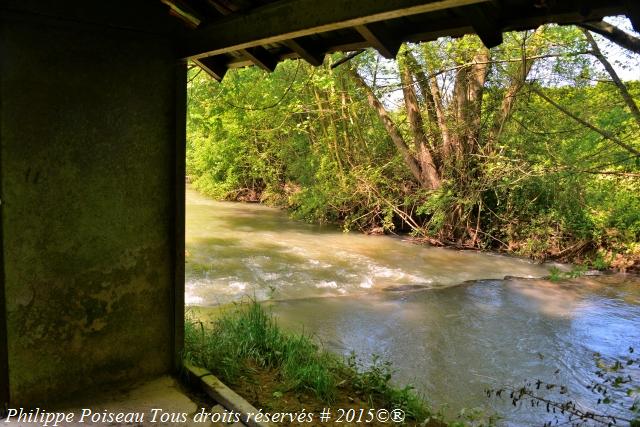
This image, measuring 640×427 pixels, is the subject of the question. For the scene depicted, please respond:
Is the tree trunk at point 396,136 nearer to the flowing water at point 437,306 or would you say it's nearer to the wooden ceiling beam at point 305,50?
the flowing water at point 437,306

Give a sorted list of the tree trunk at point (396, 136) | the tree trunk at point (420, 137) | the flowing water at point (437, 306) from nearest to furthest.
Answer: the flowing water at point (437, 306) < the tree trunk at point (420, 137) < the tree trunk at point (396, 136)

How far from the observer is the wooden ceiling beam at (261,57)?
3.93 meters

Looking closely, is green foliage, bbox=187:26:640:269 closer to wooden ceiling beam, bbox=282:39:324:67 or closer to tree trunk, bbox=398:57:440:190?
tree trunk, bbox=398:57:440:190

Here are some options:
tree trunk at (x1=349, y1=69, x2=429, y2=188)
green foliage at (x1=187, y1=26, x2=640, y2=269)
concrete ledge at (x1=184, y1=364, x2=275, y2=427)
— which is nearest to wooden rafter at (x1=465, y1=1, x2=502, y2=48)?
concrete ledge at (x1=184, y1=364, x2=275, y2=427)

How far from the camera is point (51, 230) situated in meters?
3.36

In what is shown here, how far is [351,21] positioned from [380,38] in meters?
0.42

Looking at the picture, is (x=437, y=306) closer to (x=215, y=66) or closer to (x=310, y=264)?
(x=310, y=264)

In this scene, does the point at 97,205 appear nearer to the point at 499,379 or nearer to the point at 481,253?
Answer: the point at 499,379

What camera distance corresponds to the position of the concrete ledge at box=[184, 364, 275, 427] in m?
3.51

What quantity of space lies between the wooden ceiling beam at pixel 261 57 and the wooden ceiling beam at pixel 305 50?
1.41ft

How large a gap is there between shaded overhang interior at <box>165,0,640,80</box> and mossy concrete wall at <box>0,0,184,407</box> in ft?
1.31

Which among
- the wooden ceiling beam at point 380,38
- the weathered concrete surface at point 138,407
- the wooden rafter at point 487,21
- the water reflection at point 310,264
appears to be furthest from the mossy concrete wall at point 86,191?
the water reflection at point 310,264

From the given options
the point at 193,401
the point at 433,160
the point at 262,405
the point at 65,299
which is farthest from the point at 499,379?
the point at 433,160

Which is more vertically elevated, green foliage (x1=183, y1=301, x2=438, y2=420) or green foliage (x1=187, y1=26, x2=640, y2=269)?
green foliage (x1=187, y1=26, x2=640, y2=269)
